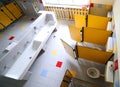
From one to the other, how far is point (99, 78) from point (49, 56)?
4.44 ft

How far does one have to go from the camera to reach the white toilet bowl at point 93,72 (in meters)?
2.12

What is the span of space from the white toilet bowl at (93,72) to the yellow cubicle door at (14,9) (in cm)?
345

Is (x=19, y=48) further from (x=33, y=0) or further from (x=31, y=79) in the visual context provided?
(x=33, y=0)

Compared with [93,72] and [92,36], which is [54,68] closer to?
[93,72]

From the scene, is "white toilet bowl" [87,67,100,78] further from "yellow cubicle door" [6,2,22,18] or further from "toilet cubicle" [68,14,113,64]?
"yellow cubicle door" [6,2,22,18]

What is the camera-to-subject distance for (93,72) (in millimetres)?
2217

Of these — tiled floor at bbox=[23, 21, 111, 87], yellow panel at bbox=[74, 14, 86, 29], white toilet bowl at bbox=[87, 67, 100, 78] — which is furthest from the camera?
yellow panel at bbox=[74, 14, 86, 29]

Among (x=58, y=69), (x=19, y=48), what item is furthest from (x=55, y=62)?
(x=19, y=48)

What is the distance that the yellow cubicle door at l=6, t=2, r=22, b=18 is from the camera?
387 cm

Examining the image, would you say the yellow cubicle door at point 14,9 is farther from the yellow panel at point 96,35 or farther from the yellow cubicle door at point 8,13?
the yellow panel at point 96,35

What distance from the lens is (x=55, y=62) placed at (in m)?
2.63

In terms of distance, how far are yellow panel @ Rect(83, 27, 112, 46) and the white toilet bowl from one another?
2.25 ft

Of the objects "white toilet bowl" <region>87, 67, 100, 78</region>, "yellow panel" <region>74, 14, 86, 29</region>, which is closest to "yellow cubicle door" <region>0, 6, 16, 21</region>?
"yellow panel" <region>74, 14, 86, 29</region>

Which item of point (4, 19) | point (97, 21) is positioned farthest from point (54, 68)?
point (4, 19)
